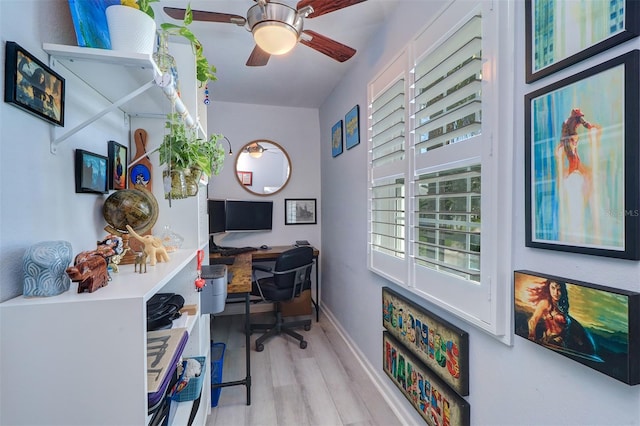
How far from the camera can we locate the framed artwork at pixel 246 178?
341cm

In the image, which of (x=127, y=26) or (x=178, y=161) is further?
(x=178, y=161)

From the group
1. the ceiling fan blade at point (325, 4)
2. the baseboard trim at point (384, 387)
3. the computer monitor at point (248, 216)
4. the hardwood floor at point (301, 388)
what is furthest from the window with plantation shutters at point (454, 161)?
the computer monitor at point (248, 216)

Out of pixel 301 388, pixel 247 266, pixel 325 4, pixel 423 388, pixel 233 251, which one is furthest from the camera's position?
Answer: pixel 233 251

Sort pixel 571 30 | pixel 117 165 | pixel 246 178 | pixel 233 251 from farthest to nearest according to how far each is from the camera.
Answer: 1. pixel 246 178
2. pixel 233 251
3. pixel 117 165
4. pixel 571 30

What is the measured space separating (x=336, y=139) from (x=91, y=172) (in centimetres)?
230

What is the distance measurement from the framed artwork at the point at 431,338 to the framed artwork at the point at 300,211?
1.90 meters

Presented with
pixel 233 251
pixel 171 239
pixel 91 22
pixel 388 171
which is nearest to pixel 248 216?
pixel 233 251

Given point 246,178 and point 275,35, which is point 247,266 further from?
point 275,35

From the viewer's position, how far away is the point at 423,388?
1.48m

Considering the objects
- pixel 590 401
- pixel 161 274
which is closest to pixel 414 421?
pixel 590 401

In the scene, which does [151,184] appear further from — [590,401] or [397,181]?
[590,401]

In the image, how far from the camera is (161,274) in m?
0.82

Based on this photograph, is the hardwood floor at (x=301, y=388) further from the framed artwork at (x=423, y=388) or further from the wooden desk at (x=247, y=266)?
the wooden desk at (x=247, y=266)

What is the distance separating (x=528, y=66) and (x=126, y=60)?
1.18 meters
